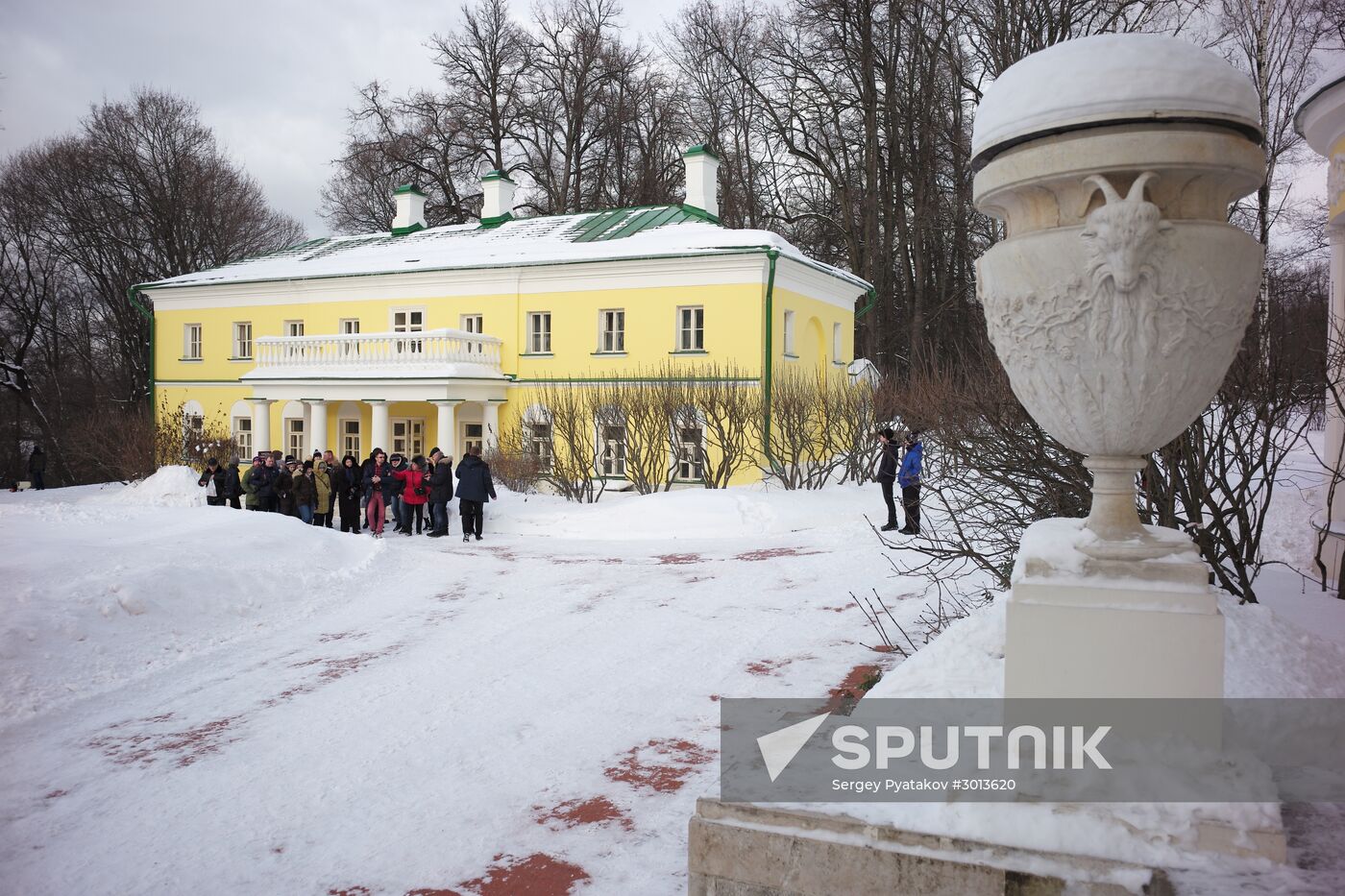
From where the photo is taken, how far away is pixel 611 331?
2566 cm

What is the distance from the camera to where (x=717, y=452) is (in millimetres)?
22391

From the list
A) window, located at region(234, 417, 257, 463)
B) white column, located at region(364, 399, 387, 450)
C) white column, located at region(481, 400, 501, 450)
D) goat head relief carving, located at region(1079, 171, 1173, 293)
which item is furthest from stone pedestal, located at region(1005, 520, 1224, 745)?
window, located at region(234, 417, 257, 463)

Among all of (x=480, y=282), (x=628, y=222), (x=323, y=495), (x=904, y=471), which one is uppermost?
(x=628, y=222)

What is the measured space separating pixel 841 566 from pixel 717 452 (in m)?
11.5

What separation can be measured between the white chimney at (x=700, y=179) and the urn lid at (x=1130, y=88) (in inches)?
967

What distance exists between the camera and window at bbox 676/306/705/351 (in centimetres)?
2444

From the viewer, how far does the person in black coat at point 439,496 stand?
1590 centimetres

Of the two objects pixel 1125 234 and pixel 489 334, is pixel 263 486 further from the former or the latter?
pixel 1125 234

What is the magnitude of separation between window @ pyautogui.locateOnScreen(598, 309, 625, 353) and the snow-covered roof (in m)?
1.59

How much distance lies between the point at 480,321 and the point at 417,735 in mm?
22081

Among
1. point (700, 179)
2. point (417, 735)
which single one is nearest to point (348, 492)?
point (417, 735)

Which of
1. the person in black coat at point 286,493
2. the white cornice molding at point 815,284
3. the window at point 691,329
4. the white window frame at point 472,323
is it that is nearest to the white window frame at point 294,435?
the white window frame at point 472,323

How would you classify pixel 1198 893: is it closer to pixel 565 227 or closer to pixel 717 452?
pixel 717 452

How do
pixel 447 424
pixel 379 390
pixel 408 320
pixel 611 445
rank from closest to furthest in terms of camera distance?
pixel 611 445
pixel 447 424
pixel 379 390
pixel 408 320
